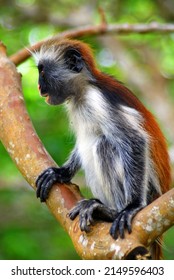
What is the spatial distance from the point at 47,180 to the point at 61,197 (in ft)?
1.20

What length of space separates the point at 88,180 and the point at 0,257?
407cm

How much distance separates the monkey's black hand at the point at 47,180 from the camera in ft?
14.8

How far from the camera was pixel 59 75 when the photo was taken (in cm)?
570

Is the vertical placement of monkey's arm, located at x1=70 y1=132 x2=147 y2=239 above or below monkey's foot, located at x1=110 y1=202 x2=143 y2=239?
→ below

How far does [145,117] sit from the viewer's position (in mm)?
5480

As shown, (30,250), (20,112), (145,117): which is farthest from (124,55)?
(20,112)

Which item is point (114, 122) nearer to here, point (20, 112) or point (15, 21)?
point (20, 112)

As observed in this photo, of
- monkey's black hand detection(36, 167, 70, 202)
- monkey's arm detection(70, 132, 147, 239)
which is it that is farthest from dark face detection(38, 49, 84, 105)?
monkey's black hand detection(36, 167, 70, 202)

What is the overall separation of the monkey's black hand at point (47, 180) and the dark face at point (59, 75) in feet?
3.05

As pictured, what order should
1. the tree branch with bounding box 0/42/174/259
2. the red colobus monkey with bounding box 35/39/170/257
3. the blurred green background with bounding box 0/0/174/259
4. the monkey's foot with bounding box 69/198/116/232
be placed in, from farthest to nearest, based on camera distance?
the blurred green background with bounding box 0/0/174/259 → the red colobus monkey with bounding box 35/39/170/257 → the monkey's foot with bounding box 69/198/116/232 → the tree branch with bounding box 0/42/174/259

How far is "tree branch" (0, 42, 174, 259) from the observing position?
3666 mm

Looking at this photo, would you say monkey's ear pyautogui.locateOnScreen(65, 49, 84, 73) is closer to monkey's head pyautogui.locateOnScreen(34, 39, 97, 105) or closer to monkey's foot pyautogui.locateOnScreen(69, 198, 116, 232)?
monkey's head pyautogui.locateOnScreen(34, 39, 97, 105)

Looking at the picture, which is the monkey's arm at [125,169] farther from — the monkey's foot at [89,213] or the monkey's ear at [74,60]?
the monkey's ear at [74,60]
